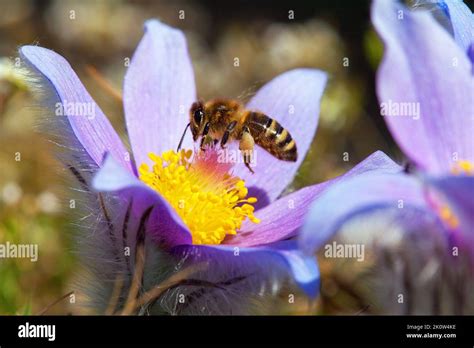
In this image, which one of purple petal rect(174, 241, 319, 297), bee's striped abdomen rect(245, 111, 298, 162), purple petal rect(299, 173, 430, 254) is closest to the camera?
purple petal rect(299, 173, 430, 254)

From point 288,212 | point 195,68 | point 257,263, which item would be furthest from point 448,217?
point 195,68

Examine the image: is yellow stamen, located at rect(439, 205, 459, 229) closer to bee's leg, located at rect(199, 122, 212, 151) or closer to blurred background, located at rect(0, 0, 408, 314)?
bee's leg, located at rect(199, 122, 212, 151)

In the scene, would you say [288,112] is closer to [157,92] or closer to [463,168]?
[157,92]

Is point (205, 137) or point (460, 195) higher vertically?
point (205, 137)

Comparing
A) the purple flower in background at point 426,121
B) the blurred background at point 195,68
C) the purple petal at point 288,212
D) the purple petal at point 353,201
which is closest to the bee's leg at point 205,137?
the purple petal at point 288,212

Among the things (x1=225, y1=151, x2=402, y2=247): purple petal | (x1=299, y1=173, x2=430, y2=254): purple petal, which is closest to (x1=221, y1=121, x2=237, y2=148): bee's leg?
(x1=225, y1=151, x2=402, y2=247): purple petal

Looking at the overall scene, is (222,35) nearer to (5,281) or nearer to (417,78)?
(5,281)

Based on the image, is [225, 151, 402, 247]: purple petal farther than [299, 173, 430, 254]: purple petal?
Yes
